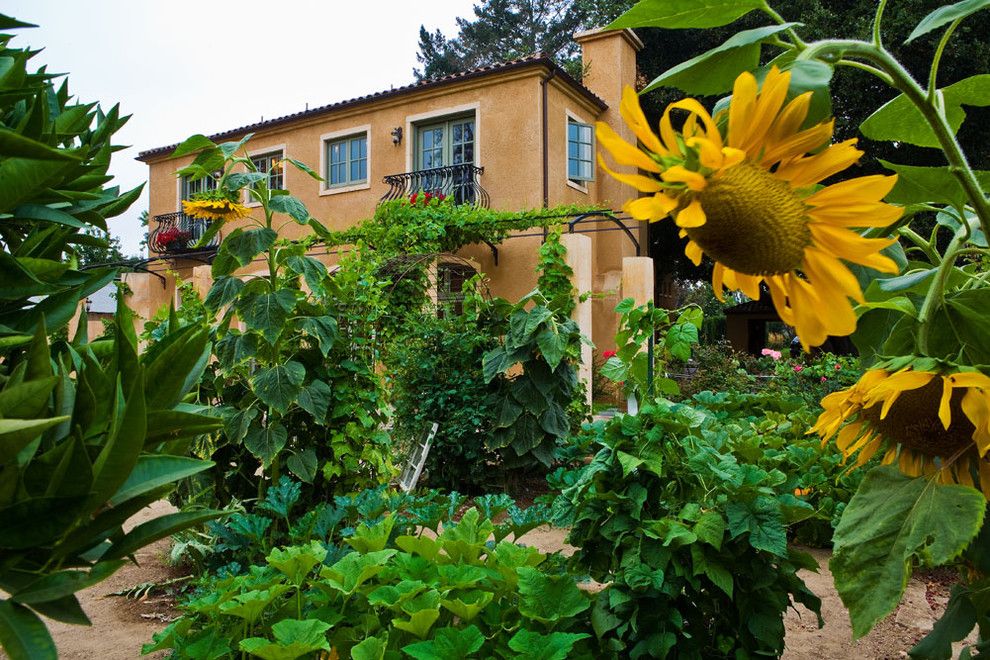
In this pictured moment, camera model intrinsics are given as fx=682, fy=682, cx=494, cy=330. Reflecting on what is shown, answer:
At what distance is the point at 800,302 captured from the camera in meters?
0.45

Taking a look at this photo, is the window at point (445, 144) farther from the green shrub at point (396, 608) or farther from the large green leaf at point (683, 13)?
the large green leaf at point (683, 13)

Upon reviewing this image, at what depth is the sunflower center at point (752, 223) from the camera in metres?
0.42

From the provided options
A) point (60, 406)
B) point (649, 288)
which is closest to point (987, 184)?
point (60, 406)

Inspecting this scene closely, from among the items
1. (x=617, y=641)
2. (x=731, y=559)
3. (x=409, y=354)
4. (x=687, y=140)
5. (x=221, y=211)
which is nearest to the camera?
(x=687, y=140)

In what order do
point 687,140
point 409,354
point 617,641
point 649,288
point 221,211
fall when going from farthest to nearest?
point 649,288, point 409,354, point 221,211, point 617,641, point 687,140

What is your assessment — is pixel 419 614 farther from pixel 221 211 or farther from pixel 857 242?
pixel 221 211

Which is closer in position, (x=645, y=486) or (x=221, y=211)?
(x=645, y=486)

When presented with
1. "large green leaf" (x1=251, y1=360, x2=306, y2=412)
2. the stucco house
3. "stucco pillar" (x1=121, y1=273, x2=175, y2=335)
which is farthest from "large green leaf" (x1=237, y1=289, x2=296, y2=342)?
"stucco pillar" (x1=121, y1=273, x2=175, y2=335)

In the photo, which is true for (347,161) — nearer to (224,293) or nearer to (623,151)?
(224,293)

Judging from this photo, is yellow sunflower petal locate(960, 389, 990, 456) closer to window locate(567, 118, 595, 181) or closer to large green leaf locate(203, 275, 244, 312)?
large green leaf locate(203, 275, 244, 312)

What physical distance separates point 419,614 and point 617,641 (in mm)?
560

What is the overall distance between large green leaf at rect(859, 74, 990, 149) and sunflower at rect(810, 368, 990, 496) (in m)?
0.22

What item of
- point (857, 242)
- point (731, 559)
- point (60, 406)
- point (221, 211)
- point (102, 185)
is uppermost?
point (221, 211)

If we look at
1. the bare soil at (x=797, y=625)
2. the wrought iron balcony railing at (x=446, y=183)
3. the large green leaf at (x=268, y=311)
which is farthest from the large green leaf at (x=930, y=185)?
the wrought iron balcony railing at (x=446, y=183)
